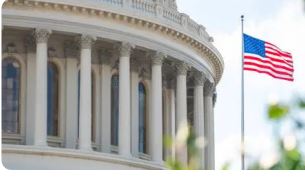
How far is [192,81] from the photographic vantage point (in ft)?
194

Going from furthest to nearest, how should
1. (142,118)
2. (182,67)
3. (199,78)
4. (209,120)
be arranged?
1. (209,120)
2. (199,78)
3. (142,118)
4. (182,67)

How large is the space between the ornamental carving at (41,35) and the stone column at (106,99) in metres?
3.96

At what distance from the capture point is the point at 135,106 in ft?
184

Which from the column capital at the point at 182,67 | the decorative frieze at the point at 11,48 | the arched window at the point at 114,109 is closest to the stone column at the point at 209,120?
the column capital at the point at 182,67

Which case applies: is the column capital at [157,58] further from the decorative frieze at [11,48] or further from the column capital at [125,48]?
the decorative frieze at [11,48]

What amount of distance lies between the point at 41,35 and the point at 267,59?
364 inches

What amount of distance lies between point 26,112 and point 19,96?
2.46 ft

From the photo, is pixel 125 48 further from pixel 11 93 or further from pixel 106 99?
pixel 11 93

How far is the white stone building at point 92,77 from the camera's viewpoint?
5112cm

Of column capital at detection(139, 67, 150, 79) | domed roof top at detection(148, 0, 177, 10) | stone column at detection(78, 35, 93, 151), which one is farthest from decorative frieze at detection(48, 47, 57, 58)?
domed roof top at detection(148, 0, 177, 10)

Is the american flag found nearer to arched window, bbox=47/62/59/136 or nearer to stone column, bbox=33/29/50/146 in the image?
stone column, bbox=33/29/50/146

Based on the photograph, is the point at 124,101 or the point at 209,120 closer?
the point at 124,101

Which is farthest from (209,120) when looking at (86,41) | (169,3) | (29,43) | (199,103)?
(29,43)
